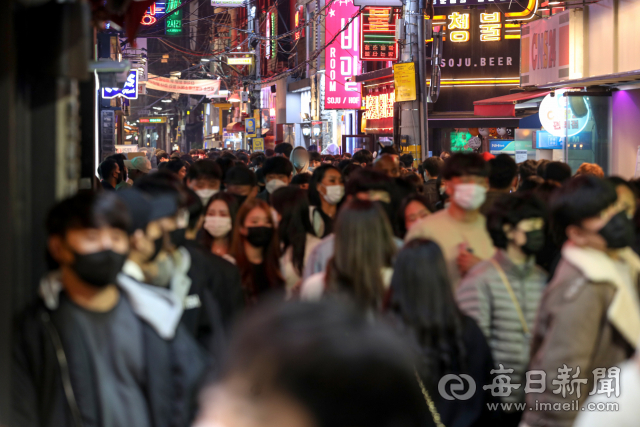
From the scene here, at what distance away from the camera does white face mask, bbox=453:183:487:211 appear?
5906mm

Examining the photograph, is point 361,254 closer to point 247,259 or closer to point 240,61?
point 247,259

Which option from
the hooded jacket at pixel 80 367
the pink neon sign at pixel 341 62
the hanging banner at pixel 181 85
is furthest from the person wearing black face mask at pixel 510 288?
the hanging banner at pixel 181 85

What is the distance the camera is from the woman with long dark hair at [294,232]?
6254mm

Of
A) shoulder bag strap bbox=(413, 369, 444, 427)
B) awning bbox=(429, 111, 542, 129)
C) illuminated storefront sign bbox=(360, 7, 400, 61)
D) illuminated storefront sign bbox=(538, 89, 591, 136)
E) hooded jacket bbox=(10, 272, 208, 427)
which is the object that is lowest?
shoulder bag strap bbox=(413, 369, 444, 427)

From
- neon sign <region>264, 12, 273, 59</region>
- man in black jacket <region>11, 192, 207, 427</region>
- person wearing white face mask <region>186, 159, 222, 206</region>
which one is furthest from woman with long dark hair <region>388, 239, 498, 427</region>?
neon sign <region>264, 12, 273, 59</region>

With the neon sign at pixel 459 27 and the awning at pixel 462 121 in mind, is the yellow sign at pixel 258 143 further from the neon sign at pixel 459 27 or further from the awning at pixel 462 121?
the neon sign at pixel 459 27

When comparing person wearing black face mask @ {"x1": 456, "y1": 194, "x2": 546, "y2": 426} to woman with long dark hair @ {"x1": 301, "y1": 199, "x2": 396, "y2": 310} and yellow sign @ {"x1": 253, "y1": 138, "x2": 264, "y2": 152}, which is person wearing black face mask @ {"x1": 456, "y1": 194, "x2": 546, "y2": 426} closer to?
woman with long dark hair @ {"x1": 301, "y1": 199, "x2": 396, "y2": 310}

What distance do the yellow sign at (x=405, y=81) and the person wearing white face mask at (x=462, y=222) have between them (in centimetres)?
865

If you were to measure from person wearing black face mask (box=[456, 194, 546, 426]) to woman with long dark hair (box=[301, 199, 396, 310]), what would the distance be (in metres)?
0.60

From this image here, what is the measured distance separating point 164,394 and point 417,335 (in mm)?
1284

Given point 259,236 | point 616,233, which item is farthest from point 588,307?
point 259,236

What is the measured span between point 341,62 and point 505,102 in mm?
14764

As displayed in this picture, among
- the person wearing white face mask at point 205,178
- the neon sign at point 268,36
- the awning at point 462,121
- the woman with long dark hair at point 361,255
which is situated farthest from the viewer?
the neon sign at point 268,36

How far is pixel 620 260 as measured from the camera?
4.28m
